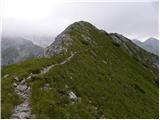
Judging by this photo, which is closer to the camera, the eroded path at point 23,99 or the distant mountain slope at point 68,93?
the eroded path at point 23,99

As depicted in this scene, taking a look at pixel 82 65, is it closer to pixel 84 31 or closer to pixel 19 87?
pixel 19 87

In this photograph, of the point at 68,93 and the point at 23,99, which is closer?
the point at 23,99

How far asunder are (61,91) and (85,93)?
241 inches

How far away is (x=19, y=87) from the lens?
138ft

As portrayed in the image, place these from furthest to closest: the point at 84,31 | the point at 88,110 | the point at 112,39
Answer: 1. the point at 112,39
2. the point at 84,31
3. the point at 88,110

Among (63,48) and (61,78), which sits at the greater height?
(61,78)

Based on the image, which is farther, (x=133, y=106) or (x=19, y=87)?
(x=133, y=106)

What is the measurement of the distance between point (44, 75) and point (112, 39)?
89.7 meters

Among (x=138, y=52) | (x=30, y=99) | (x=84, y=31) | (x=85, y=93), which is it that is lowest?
(x=138, y=52)

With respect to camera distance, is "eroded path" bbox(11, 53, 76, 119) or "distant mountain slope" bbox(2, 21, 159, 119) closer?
"eroded path" bbox(11, 53, 76, 119)

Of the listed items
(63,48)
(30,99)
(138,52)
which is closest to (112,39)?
(138,52)

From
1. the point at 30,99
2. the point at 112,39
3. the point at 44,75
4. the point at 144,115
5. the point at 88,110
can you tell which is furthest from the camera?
the point at 112,39

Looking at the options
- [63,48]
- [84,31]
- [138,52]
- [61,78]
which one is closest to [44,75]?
[61,78]

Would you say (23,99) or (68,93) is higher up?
(23,99)
